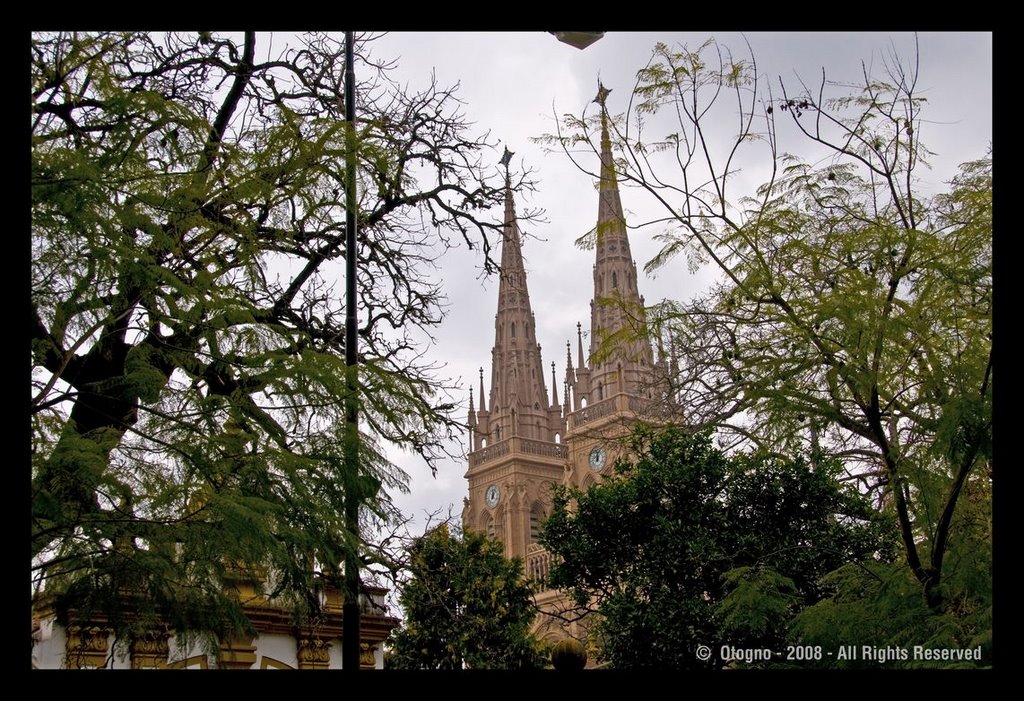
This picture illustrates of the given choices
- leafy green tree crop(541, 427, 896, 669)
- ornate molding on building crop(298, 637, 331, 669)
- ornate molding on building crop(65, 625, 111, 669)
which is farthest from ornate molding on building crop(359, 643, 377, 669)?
leafy green tree crop(541, 427, 896, 669)

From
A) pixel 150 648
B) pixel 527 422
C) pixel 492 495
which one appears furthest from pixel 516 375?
pixel 150 648

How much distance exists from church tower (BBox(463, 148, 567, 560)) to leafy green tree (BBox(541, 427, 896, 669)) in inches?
1818

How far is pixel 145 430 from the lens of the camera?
946 cm

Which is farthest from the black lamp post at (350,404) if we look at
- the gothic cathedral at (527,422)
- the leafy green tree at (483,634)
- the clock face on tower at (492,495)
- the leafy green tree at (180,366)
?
the clock face on tower at (492,495)

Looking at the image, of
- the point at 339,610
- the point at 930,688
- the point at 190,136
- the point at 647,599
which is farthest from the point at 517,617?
the point at 930,688

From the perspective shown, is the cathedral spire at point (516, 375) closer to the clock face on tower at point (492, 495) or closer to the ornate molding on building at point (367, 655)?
the clock face on tower at point (492, 495)

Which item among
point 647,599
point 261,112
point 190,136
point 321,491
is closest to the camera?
point 321,491

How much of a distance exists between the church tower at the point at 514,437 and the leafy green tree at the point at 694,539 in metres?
46.2

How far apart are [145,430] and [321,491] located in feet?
4.90

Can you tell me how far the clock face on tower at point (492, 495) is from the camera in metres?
71.4

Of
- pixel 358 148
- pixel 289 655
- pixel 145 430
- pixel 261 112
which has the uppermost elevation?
pixel 261 112

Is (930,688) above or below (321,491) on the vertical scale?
below

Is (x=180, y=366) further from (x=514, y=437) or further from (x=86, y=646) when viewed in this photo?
(x=514, y=437)

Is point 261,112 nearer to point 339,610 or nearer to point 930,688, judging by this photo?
point 339,610
